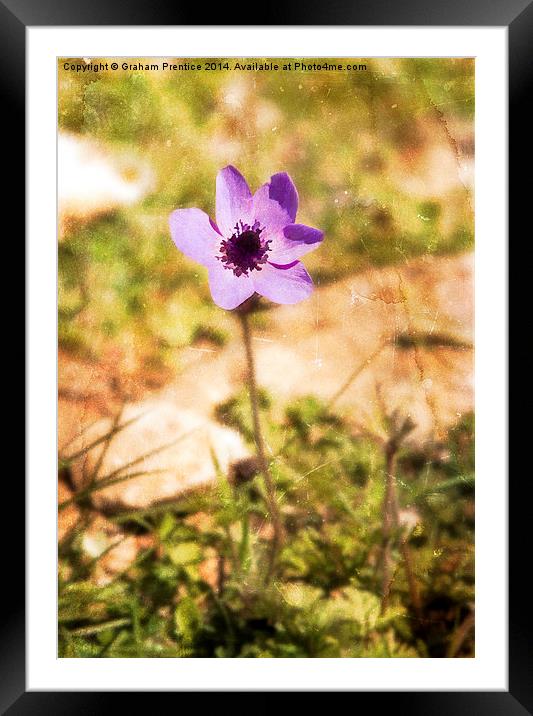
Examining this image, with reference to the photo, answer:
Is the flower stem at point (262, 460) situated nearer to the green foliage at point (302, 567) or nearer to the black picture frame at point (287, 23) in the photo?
the green foliage at point (302, 567)

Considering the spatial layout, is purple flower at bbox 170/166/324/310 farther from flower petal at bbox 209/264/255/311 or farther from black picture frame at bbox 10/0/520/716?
black picture frame at bbox 10/0/520/716

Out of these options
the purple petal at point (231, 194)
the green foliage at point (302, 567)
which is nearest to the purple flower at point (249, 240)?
the purple petal at point (231, 194)

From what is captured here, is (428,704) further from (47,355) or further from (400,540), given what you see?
(47,355)

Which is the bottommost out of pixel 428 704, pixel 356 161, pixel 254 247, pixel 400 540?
pixel 428 704

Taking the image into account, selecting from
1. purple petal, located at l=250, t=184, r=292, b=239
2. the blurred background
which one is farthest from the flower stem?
purple petal, located at l=250, t=184, r=292, b=239

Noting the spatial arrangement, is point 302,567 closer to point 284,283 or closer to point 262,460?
point 262,460

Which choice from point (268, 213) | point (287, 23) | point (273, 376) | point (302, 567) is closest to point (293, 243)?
point (268, 213)

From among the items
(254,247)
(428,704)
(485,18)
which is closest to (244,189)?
(254,247)
